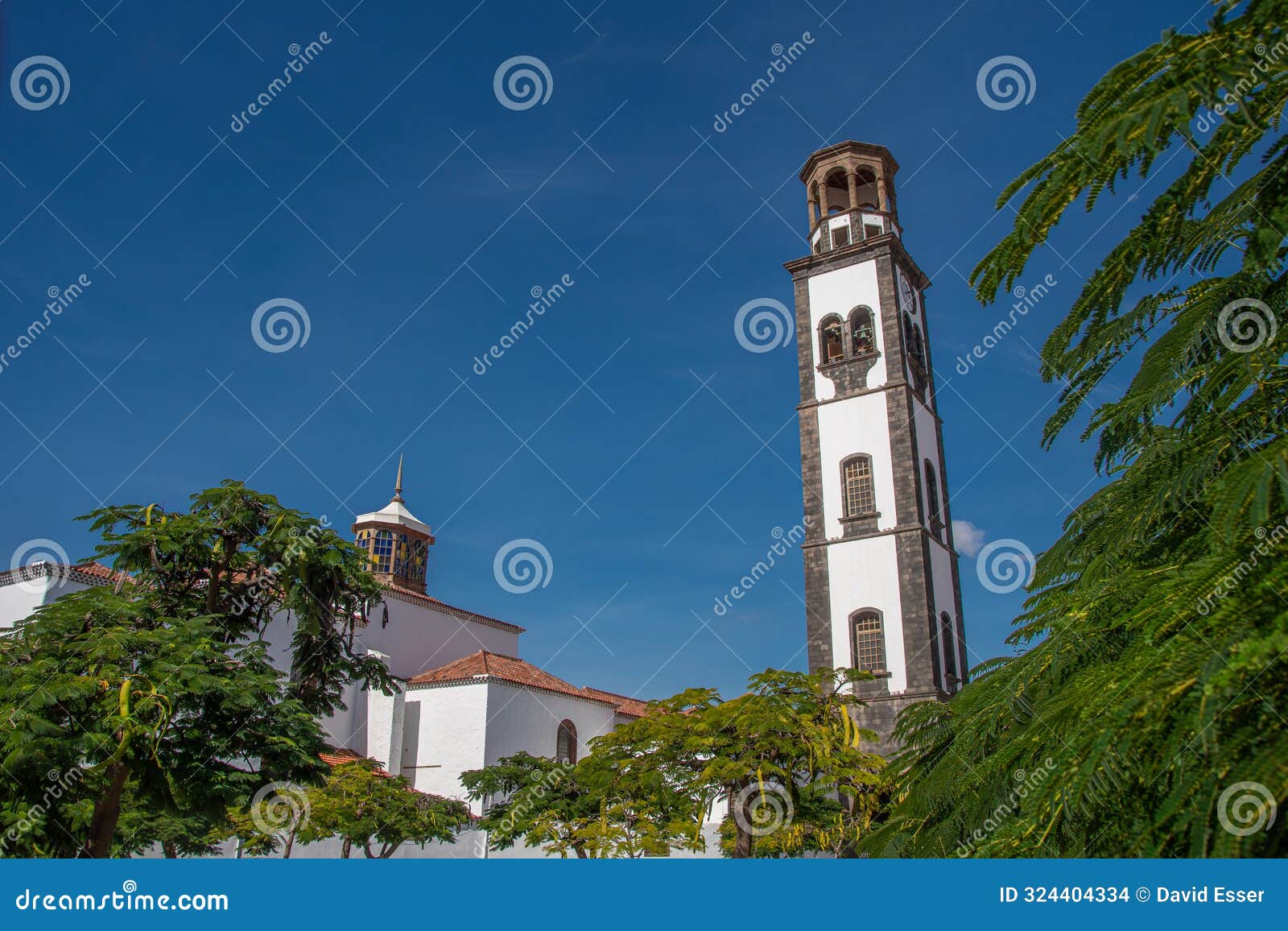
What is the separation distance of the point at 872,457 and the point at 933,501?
7.61ft

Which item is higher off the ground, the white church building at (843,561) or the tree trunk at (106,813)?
the white church building at (843,561)

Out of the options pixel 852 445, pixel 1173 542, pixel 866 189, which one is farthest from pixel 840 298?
pixel 1173 542

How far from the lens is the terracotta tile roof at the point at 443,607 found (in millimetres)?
32312

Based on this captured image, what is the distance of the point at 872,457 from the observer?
24.7 m

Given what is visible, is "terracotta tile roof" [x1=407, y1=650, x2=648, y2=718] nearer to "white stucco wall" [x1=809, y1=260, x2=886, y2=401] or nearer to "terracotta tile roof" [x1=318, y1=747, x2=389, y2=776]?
"terracotta tile roof" [x1=318, y1=747, x2=389, y2=776]

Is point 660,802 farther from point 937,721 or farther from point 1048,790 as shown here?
point 1048,790

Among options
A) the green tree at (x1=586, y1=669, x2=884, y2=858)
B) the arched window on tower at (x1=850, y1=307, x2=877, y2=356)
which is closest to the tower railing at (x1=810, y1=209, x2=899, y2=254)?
the arched window on tower at (x1=850, y1=307, x2=877, y2=356)

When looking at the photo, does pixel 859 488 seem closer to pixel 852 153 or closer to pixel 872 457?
pixel 872 457

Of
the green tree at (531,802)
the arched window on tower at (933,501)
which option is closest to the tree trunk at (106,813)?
the green tree at (531,802)

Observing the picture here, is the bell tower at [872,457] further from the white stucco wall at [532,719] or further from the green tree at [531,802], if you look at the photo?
the white stucco wall at [532,719]

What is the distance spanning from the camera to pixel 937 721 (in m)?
6.04

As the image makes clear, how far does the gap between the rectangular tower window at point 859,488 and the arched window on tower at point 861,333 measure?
318 cm
